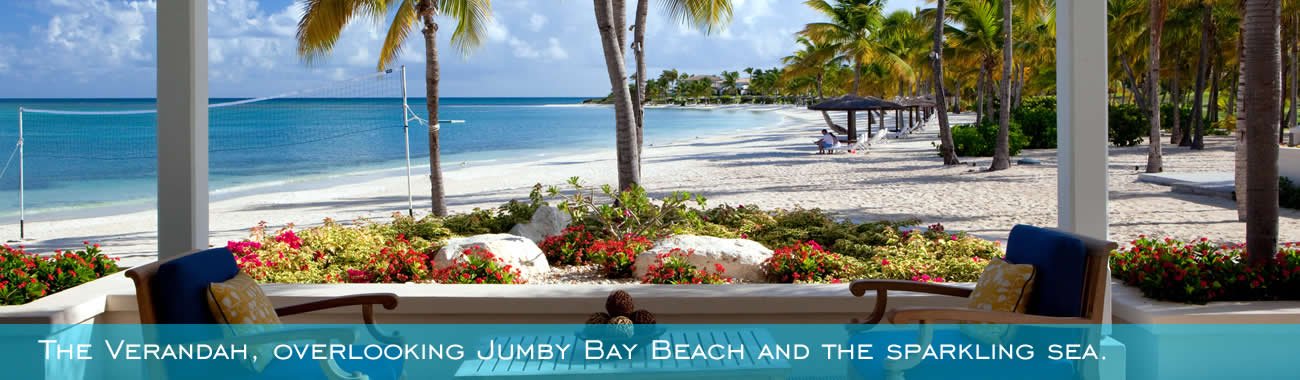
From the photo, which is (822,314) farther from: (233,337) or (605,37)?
(605,37)

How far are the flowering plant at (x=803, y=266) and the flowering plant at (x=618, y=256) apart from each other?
2.64 ft

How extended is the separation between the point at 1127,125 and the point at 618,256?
20102 millimetres

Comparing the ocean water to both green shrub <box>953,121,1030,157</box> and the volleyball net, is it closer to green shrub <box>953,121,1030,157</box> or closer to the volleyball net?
the volleyball net

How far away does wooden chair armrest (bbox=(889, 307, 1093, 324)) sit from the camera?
2727mm

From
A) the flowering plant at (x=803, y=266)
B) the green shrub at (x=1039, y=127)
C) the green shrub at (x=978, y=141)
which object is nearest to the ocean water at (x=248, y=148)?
the green shrub at (x=978, y=141)

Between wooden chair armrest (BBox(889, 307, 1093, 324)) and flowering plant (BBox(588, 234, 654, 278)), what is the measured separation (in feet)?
9.99

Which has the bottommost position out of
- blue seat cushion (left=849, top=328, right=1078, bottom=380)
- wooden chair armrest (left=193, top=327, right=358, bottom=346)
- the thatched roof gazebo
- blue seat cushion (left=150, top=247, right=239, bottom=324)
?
blue seat cushion (left=849, top=328, right=1078, bottom=380)

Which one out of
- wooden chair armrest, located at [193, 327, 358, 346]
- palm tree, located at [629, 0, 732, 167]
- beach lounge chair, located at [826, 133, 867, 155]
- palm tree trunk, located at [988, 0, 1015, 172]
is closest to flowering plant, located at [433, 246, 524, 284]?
wooden chair armrest, located at [193, 327, 358, 346]

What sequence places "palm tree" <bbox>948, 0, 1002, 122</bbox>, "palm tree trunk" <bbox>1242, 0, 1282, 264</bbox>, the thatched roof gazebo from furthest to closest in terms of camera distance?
the thatched roof gazebo < "palm tree" <bbox>948, 0, 1002, 122</bbox> < "palm tree trunk" <bbox>1242, 0, 1282, 264</bbox>

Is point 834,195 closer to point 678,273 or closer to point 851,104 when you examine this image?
point 678,273

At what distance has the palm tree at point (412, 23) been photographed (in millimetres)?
10414

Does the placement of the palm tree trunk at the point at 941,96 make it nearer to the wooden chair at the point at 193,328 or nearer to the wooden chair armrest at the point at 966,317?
the wooden chair armrest at the point at 966,317

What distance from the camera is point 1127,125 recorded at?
22328mm

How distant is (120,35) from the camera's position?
40.7 meters
